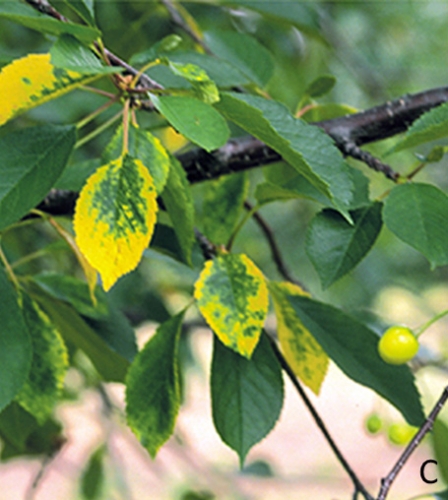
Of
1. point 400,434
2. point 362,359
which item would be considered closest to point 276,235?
point 400,434

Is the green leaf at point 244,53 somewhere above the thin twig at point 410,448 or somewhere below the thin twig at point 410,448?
above

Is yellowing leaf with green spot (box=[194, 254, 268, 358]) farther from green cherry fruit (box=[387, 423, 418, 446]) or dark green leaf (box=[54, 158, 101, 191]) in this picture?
green cherry fruit (box=[387, 423, 418, 446])

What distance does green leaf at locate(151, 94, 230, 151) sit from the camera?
39 centimetres

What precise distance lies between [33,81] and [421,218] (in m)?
0.25

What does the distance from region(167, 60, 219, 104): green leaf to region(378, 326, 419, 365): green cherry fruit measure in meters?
0.20

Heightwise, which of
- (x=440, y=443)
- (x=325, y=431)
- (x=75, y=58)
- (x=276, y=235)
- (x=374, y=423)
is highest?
(x=75, y=58)

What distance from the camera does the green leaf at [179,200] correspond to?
467 mm

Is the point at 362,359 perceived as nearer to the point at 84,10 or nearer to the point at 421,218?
the point at 421,218

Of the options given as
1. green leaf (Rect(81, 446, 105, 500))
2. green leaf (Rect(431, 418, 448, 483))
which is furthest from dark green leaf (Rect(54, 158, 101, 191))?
green leaf (Rect(81, 446, 105, 500))

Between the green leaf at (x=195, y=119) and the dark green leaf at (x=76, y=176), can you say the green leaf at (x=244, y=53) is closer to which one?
the dark green leaf at (x=76, y=176)

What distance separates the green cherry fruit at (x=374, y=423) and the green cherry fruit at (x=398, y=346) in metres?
0.53

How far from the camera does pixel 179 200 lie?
0.47m

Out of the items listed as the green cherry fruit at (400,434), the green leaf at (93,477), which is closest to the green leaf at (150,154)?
the green cherry fruit at (400,434)

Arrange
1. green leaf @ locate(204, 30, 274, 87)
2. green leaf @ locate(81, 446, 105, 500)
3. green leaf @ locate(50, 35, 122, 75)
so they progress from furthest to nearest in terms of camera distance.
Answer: green leaf @ locate(81, 446, 105, 500) < green leaf @ locate(204, 30, 274, 87) < green leaf @ locate(50, 35, 122, 75)
